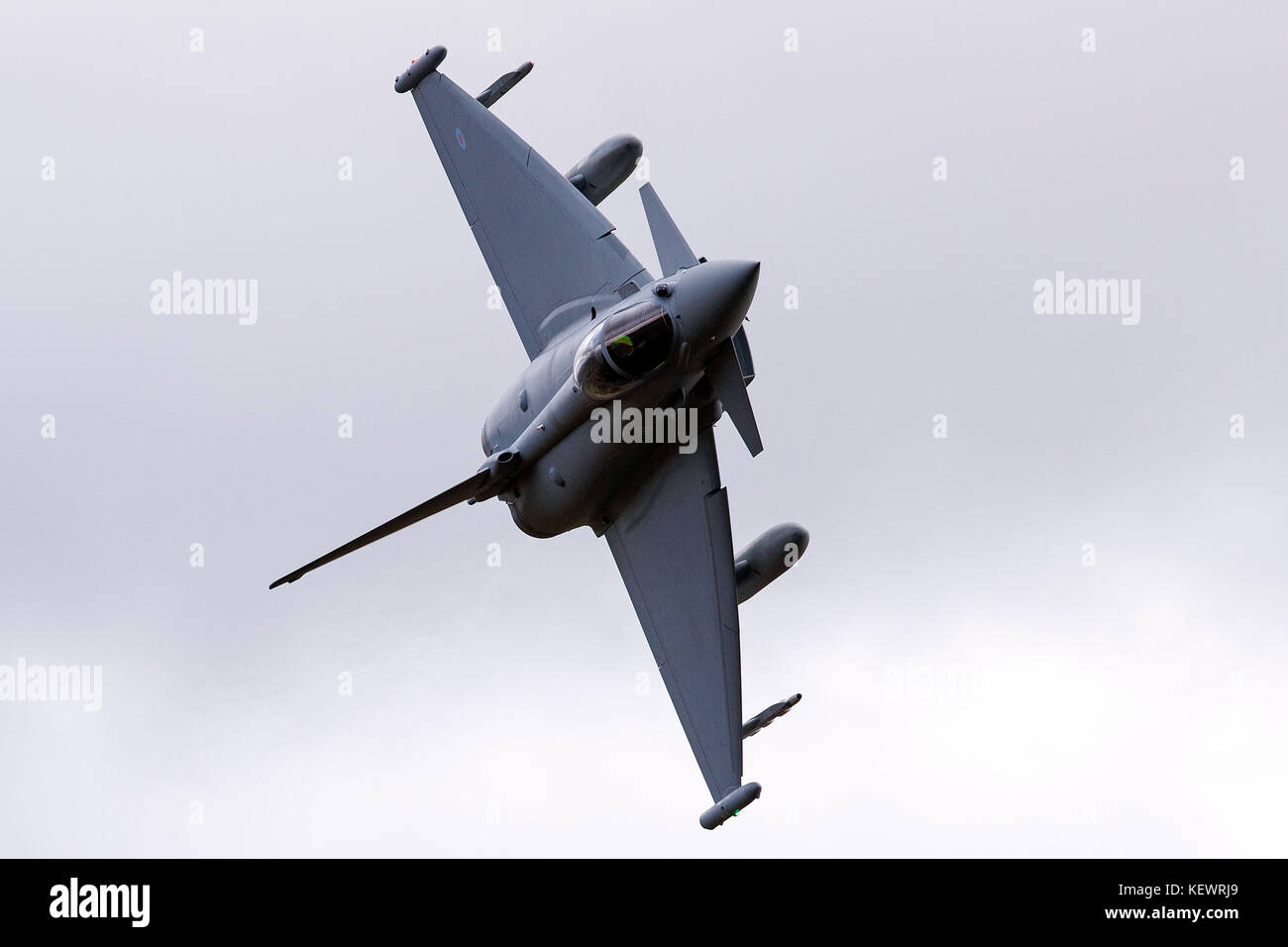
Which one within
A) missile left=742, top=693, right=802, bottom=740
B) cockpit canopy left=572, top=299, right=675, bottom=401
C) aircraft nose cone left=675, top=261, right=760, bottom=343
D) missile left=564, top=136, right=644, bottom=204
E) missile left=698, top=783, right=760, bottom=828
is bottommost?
missile left=698, top=783, right=760, bottom=828

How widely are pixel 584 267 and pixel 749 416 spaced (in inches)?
239

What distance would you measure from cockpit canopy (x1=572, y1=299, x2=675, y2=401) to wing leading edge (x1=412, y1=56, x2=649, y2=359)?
3.23 metres

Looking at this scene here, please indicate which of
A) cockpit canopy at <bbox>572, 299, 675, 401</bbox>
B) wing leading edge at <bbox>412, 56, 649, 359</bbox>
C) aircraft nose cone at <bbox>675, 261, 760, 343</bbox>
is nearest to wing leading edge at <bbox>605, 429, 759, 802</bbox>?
cockpit canopy at <bbox>572, 299, 675, 401</bbox>

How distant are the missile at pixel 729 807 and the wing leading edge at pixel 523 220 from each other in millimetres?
10707

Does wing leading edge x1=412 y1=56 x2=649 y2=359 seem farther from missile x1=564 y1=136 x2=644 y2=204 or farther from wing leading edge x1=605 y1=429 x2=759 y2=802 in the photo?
wing leading edge x1=605 y1=429 x2=759 y2=802

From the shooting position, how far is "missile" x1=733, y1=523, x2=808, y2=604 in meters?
39.1

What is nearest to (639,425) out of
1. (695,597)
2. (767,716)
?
(695,597)

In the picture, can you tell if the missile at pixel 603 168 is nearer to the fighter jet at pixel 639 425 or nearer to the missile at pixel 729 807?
the fighter jet at pixel 639 425

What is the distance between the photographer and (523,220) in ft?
137

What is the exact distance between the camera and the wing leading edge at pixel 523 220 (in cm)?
4031

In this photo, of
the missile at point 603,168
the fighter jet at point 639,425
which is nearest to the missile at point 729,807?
the fighter jet at point 639,425

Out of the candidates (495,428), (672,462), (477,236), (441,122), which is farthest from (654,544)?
(441,122)

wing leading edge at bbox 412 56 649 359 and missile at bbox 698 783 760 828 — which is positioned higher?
wing leading edge at bbox 412 56 649 359

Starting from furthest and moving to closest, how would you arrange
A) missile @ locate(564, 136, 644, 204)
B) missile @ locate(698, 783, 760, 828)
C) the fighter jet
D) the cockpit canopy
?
missile @ locate(564, 136, 644, 204) < missile @ locate(698, 783, 760, 828) < the fighter jet < the cockpit canopy
